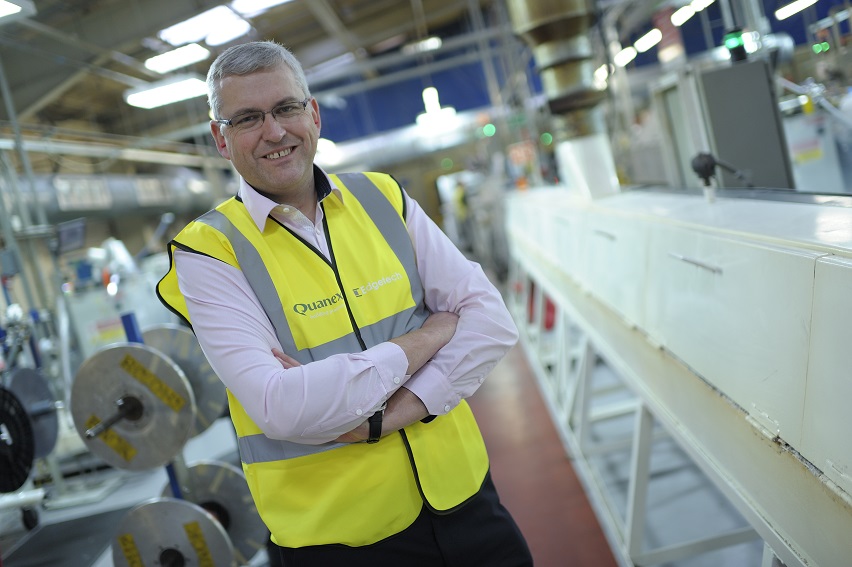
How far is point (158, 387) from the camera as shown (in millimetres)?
2404

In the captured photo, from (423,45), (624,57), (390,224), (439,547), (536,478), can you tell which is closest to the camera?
(439,547)

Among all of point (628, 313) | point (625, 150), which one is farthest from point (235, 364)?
point (625, 150)

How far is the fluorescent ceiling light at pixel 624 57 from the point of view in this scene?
432 centimetres

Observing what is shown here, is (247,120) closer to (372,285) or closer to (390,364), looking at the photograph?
(372,285)

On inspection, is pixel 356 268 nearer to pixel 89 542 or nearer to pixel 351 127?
pixel 89 542

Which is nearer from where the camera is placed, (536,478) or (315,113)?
(315,113)

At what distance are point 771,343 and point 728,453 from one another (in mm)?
393

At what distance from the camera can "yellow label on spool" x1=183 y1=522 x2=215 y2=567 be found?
2.43 meters

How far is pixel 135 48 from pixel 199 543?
24.0 feet

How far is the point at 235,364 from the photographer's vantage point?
3.77 ft

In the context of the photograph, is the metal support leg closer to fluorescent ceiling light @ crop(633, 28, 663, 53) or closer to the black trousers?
the black trousers

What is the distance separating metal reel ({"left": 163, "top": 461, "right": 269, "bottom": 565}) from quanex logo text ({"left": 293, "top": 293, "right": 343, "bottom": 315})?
1.65 metres

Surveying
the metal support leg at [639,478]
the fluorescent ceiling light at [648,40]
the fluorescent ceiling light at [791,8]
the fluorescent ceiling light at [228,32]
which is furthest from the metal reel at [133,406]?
the fluorescent ceiling light at [228,32]

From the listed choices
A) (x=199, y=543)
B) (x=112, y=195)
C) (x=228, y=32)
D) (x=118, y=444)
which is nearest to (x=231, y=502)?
(x=199, y=543)
